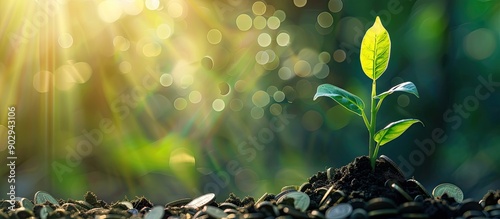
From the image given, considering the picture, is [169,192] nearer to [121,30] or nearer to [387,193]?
[121,30]

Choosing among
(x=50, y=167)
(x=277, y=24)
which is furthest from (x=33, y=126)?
(x=277, y=24)

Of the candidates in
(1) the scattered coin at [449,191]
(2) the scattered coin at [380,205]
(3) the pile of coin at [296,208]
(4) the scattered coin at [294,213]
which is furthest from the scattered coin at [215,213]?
(1) the scattered coin at [449,191]

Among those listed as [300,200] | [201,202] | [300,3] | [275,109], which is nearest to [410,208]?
[300,200]

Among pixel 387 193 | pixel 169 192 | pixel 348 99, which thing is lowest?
pixel 169 192

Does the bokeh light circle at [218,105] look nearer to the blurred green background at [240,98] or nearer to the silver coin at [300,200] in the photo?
the blurred green background at [240,98]

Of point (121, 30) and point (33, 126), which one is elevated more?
point (121, 30)
